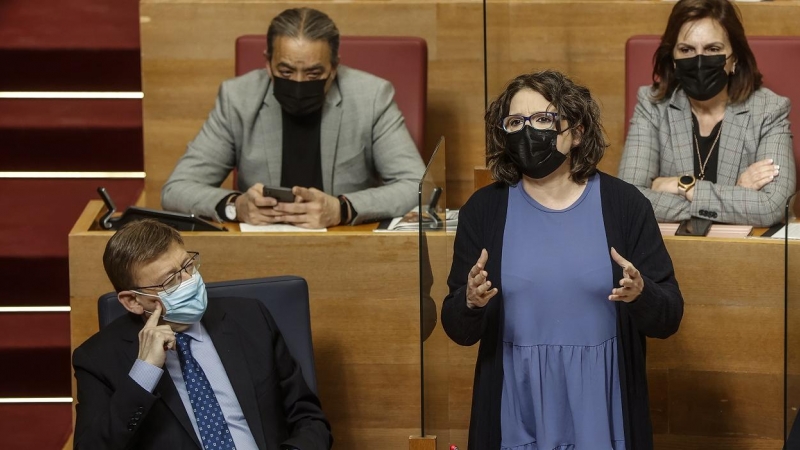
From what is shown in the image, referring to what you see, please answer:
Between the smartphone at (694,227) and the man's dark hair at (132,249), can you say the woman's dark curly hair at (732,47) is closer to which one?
the smartphone at (694,227)

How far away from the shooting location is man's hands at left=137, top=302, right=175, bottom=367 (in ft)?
4.75

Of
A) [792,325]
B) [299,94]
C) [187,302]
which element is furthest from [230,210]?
[792,325]

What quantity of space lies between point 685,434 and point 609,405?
15.8 inches

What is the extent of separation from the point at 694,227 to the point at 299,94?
0.62 m

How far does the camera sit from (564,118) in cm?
143

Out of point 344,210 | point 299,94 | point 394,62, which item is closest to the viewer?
point 344,210

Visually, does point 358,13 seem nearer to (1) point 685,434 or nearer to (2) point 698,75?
(2) point 698,75

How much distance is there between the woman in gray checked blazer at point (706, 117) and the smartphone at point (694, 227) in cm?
7

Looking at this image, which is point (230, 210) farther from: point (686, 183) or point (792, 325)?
point (792, 325)

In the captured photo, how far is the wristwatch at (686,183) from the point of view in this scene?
72.4 inches

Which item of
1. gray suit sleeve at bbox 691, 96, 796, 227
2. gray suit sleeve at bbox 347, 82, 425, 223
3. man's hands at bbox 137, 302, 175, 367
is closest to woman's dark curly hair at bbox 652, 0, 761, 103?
gray suit sleeve at bbox 691, 96, 796, 227

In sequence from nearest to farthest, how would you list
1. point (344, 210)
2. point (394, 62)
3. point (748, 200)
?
point (748, 200), point (344, 210), point (394, 62)

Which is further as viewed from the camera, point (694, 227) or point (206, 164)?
point (206, 164)

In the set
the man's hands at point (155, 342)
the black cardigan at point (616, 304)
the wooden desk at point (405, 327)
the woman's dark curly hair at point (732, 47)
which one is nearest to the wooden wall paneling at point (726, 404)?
the wooden desk at point (405, 327)
